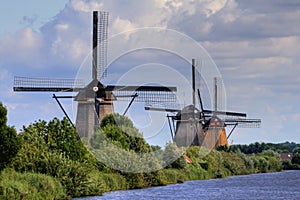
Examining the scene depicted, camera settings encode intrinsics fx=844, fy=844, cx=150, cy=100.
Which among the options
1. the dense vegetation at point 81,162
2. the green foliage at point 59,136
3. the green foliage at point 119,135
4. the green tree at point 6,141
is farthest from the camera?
the green foliage at point 119,135

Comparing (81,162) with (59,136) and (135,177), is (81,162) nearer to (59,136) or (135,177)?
(59,136)

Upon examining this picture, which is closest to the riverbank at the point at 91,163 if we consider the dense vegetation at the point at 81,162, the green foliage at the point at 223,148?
the dense vegetation at the point at 81,162

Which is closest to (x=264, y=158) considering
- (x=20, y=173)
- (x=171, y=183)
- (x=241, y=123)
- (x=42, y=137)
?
(x=241, y=123)

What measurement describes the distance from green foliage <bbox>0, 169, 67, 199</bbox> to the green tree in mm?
930

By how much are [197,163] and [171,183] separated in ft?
43.4

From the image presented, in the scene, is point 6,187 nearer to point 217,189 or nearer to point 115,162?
point 115,162

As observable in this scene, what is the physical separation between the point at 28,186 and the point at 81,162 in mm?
10436

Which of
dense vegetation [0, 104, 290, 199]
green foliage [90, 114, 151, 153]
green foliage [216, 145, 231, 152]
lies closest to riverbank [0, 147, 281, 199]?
dense vegetation [0, 104, 290, 199]

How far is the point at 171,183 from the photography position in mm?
62875

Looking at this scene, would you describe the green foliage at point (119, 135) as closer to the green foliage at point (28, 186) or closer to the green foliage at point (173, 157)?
the green foliage at point (173, 157)

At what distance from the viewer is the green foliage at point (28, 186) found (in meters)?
35.4

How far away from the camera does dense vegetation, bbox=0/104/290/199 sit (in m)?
38.0

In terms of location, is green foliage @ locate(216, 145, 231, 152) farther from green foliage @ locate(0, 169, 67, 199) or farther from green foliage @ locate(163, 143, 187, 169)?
green foliage @ locate(0, 169, 67, 199)

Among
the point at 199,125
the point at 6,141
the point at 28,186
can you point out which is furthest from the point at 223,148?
the point at 6,141
